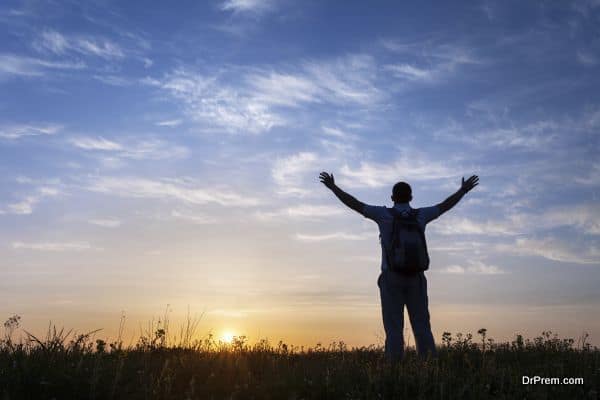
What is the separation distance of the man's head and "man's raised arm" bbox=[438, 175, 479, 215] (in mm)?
665

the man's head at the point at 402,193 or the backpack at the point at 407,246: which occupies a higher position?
the man's head at the point at 402,193

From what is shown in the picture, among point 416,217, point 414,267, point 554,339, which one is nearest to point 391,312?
point 414,267

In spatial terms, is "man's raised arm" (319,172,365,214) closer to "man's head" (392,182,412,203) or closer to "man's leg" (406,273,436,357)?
"man's head" (392,182,412,203)

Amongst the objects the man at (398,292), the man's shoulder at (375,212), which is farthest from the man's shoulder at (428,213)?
the man's shoulder at (375,212)

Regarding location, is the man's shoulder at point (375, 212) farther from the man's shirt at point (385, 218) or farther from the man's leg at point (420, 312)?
the man's leg at point (420, 312)

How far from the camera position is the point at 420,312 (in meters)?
9.67

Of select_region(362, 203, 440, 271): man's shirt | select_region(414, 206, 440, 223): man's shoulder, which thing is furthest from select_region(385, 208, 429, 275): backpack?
select_region(414, 206, 440, 223): man's shoulder

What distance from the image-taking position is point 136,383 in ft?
26.3

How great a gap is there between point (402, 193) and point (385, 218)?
1.90ft

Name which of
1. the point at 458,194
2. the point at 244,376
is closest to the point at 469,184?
the point at 458,194

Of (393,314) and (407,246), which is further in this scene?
(393,314)

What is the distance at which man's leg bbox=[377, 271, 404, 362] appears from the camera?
31.5 feet

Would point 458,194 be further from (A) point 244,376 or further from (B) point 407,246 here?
(A) point 244,376

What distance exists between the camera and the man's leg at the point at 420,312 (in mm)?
9648
